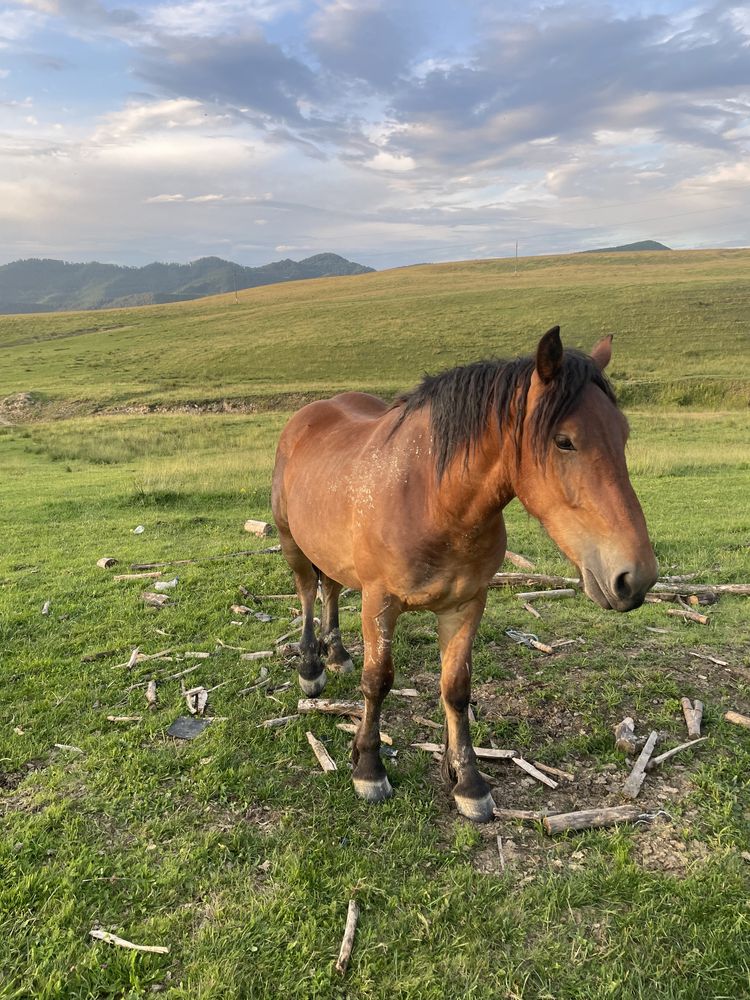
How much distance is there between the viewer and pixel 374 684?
4.03m

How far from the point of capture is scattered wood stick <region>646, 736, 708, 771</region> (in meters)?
4.13

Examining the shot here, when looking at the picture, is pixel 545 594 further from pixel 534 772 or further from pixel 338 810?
pixel 338 810

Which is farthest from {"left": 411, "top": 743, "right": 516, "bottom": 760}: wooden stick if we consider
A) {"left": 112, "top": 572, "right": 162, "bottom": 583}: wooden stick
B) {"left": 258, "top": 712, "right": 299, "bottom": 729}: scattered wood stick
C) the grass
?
{"left": 112, "top": 572, "right": 162, "bottom": 583}: wooden stick

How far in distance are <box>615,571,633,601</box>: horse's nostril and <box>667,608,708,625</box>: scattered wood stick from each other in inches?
190

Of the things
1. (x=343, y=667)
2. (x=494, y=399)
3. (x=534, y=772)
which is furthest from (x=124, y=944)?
(x=494, y=399)

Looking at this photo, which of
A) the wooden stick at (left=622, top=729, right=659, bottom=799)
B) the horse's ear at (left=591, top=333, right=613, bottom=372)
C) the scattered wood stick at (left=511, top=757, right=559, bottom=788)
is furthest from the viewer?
the scattered wood stick at (left=511, top=757, right=559, bottom=788)

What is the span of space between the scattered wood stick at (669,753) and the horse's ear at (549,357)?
3.15 metres

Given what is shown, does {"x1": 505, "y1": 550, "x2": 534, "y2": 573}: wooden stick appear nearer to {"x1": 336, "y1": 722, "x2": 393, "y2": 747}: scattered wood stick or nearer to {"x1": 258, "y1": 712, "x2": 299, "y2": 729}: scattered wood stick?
{"x1": 336, "y1": 722, "x2": 393, "y2": 747}: scattered wood stick


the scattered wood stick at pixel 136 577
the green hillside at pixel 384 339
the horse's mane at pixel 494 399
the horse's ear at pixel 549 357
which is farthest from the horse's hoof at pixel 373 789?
the green hillside at pixel 384 339

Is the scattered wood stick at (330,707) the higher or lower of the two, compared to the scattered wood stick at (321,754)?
higher

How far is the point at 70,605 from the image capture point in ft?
24.7

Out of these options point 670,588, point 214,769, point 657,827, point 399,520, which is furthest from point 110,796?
point 670,588

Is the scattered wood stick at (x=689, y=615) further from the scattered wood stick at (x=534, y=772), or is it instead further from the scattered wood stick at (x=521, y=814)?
the scattered wood stick at (x=521, y=814)

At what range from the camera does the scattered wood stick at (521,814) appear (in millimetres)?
3764
